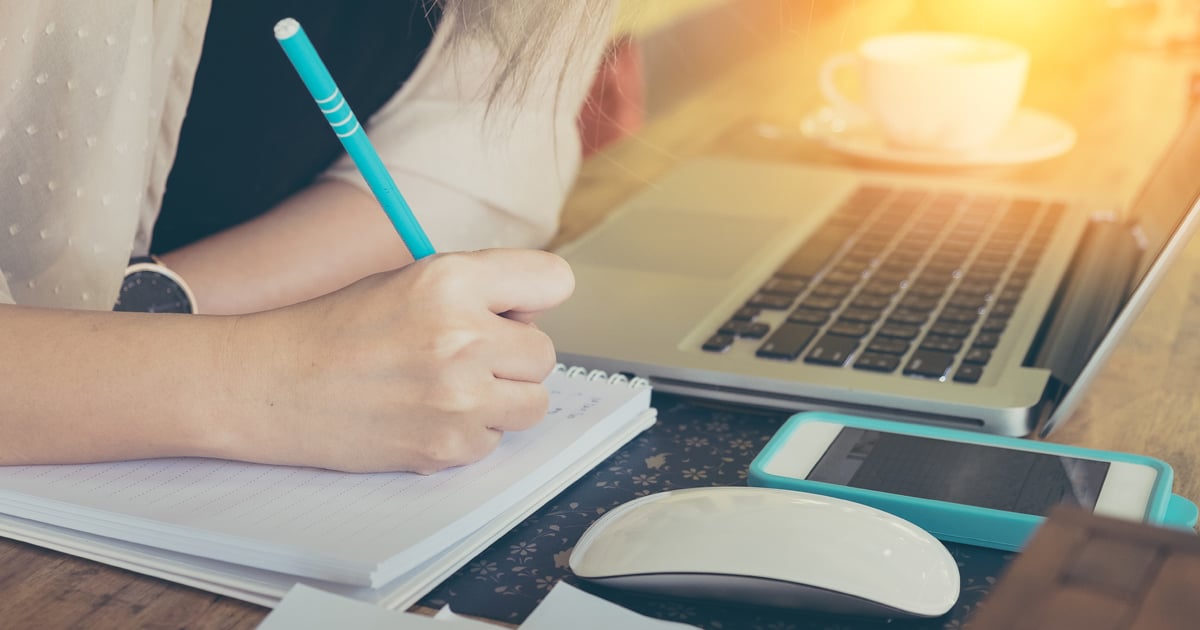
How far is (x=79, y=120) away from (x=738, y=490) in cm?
45

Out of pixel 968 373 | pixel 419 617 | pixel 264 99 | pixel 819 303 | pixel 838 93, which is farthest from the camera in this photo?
pixel 838 93

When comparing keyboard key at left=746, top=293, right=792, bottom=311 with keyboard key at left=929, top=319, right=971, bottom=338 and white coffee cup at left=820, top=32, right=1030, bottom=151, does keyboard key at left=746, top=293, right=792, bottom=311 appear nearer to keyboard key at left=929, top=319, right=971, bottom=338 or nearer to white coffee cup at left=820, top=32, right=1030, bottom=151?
keyboard key at left=929, top=319, right=971, bottom=338

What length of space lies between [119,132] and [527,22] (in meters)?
0.25

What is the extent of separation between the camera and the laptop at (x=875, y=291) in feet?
2.03

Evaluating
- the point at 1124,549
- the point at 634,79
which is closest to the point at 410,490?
the point at 1124,549

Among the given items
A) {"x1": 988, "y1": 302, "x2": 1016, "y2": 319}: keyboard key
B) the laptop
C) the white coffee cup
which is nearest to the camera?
the laptop

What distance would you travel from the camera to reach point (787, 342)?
67 centimetres

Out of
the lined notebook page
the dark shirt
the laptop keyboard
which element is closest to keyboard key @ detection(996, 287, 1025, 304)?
the laptop keyboard

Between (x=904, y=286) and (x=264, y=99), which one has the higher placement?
(x=264, y=99)

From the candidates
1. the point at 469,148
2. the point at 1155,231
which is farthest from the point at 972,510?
the point at 469,148

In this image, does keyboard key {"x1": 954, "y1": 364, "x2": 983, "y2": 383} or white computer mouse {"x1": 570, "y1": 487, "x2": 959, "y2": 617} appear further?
keyboard key {"x1": 954, "y1": 364, "x2": 983, "y2": 383}

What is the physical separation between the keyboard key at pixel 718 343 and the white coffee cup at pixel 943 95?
51cm

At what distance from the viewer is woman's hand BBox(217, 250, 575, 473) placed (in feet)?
1.70

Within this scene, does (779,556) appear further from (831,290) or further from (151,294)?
(151,294)
